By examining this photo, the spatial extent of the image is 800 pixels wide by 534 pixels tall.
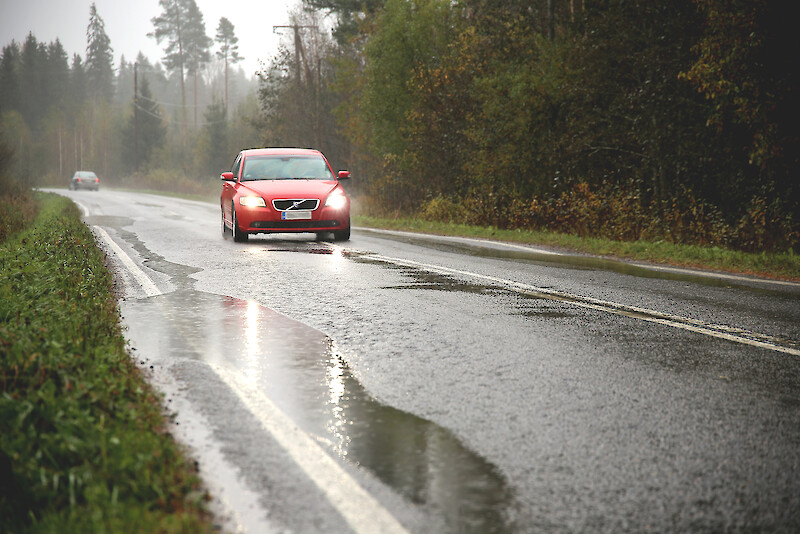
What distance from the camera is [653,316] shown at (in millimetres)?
7863

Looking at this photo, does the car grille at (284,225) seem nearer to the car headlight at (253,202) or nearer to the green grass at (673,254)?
the car headlight at (253,202)

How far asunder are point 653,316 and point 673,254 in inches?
252

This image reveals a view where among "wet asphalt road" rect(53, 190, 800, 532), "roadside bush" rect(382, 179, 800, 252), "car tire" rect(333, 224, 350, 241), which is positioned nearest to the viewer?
"wet asphalt road" rect(53, 190, 800, 532)

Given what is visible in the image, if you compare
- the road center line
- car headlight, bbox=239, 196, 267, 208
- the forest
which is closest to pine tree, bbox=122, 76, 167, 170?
the forest

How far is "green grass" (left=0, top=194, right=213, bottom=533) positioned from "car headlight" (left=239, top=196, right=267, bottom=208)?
10.0m

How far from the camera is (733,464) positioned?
3855mm

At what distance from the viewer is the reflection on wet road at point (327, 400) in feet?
11.6

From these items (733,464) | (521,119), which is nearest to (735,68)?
(521,119)

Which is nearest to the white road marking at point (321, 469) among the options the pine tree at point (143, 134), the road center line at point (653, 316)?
the road center line at point (653, 316)

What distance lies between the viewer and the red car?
1628 cm

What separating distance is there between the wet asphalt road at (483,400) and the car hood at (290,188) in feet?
20.6

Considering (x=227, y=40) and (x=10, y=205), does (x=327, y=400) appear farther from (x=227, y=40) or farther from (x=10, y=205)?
(x=227, y=40)

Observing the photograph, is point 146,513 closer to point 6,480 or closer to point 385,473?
point 6,480

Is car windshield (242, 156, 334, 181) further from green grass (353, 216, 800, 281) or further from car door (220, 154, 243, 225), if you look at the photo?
green grass (353, 216, 800, 281)
